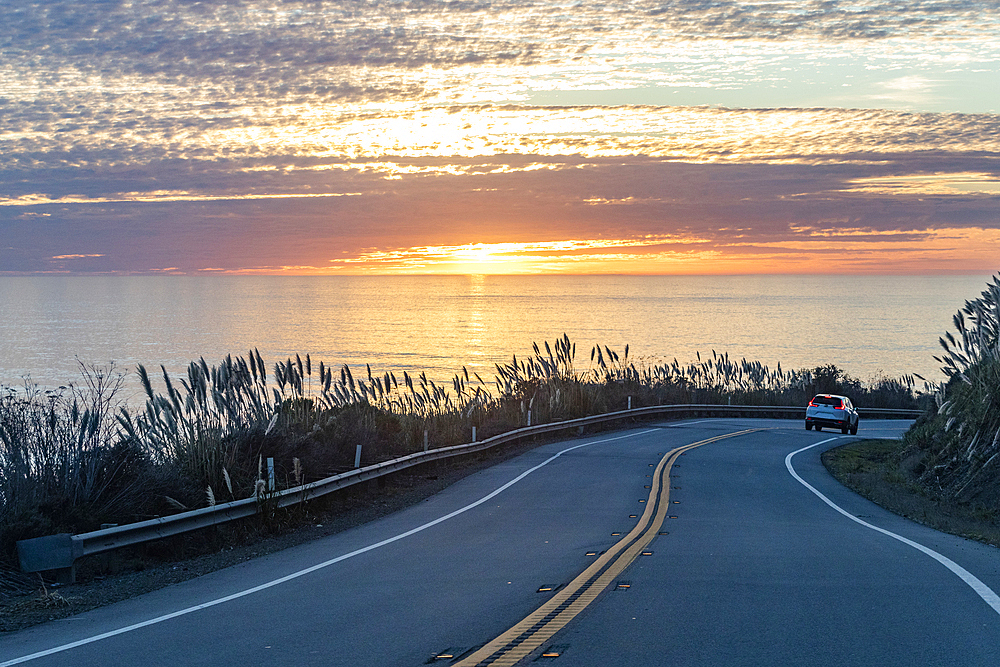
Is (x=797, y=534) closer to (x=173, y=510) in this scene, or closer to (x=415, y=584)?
(x=415, y=584)

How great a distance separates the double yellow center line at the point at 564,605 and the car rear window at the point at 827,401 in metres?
24.0

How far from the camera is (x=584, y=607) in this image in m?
7.10

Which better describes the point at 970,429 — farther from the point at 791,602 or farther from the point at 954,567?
the point at 791,602

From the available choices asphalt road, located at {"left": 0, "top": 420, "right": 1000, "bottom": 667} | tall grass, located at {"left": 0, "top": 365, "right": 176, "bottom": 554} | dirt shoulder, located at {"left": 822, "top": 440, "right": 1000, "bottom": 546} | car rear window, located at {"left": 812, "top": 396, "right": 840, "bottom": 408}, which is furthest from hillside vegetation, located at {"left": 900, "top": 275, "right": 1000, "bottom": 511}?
tall grass, located at {"left": 0, "top": 365, "right": 176, "bottom": 554}

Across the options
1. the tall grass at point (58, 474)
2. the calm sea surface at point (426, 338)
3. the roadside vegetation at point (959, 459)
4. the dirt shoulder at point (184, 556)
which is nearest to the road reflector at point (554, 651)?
the dirt shoulder at point (184, 556)

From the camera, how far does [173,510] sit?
11.2 meters

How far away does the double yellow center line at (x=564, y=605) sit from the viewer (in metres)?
5.87

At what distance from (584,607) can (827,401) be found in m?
30.0

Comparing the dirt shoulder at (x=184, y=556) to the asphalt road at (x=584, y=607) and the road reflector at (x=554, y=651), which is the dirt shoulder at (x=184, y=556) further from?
the road reflector at (x=554, y=651)

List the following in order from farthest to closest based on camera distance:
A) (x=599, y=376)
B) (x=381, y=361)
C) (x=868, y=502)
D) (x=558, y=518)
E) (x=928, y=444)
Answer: (x=381, y=361), (x=599, y=376), (x=928, y=444), (x=868, y=502), (x=558, y=518)

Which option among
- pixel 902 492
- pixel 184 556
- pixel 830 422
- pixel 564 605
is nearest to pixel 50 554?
pixel 184 556

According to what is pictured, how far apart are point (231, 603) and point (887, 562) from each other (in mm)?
6797

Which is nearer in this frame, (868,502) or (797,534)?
(797,534)

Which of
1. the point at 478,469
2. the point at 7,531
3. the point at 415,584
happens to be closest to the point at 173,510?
the point at 7,531
